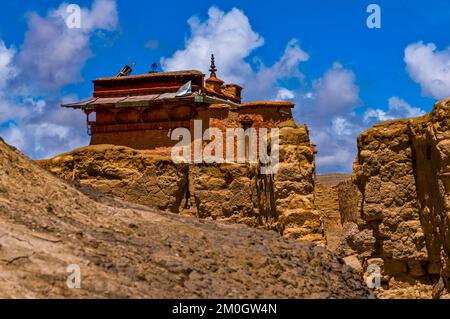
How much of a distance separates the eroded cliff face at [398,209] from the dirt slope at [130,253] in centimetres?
212

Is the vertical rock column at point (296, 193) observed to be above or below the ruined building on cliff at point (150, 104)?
below

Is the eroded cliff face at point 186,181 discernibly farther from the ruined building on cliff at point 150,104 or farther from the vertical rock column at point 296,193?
the ruined building on cliff at point 150,104

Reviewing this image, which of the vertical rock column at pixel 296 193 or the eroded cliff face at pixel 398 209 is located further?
the vertical rock column at pixel 296 193

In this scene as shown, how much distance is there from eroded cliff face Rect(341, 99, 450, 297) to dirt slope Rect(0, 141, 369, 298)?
2120 millimetres

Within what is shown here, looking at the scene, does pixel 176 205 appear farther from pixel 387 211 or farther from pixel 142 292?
pixel 142 292

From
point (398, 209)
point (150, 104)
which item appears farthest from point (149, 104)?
point (398, 209)

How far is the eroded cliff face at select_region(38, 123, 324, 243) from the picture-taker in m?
11.2

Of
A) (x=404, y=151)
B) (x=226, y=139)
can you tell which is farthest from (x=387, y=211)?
(x=226, y=139)

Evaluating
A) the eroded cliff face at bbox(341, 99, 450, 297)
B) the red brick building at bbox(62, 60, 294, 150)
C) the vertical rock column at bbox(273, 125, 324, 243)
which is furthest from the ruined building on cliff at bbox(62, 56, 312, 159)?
the eroded cliff face at bbox(341, 99, 450, 297)

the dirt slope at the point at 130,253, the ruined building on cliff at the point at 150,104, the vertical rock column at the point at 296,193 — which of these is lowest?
the dirt slope at the point at 130,253

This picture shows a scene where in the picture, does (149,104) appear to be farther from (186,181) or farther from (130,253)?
(130,253)

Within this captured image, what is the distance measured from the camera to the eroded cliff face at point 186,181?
11.2 metres

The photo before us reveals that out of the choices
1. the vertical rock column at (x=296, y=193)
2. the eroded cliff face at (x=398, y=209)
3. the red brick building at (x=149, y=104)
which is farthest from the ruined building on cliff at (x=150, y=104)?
the eroded cliff face at (x=398, y=209)

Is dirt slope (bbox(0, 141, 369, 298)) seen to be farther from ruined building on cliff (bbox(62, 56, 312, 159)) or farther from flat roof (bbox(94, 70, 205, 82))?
flat roof (bbox(94, 70, 205, 82))
